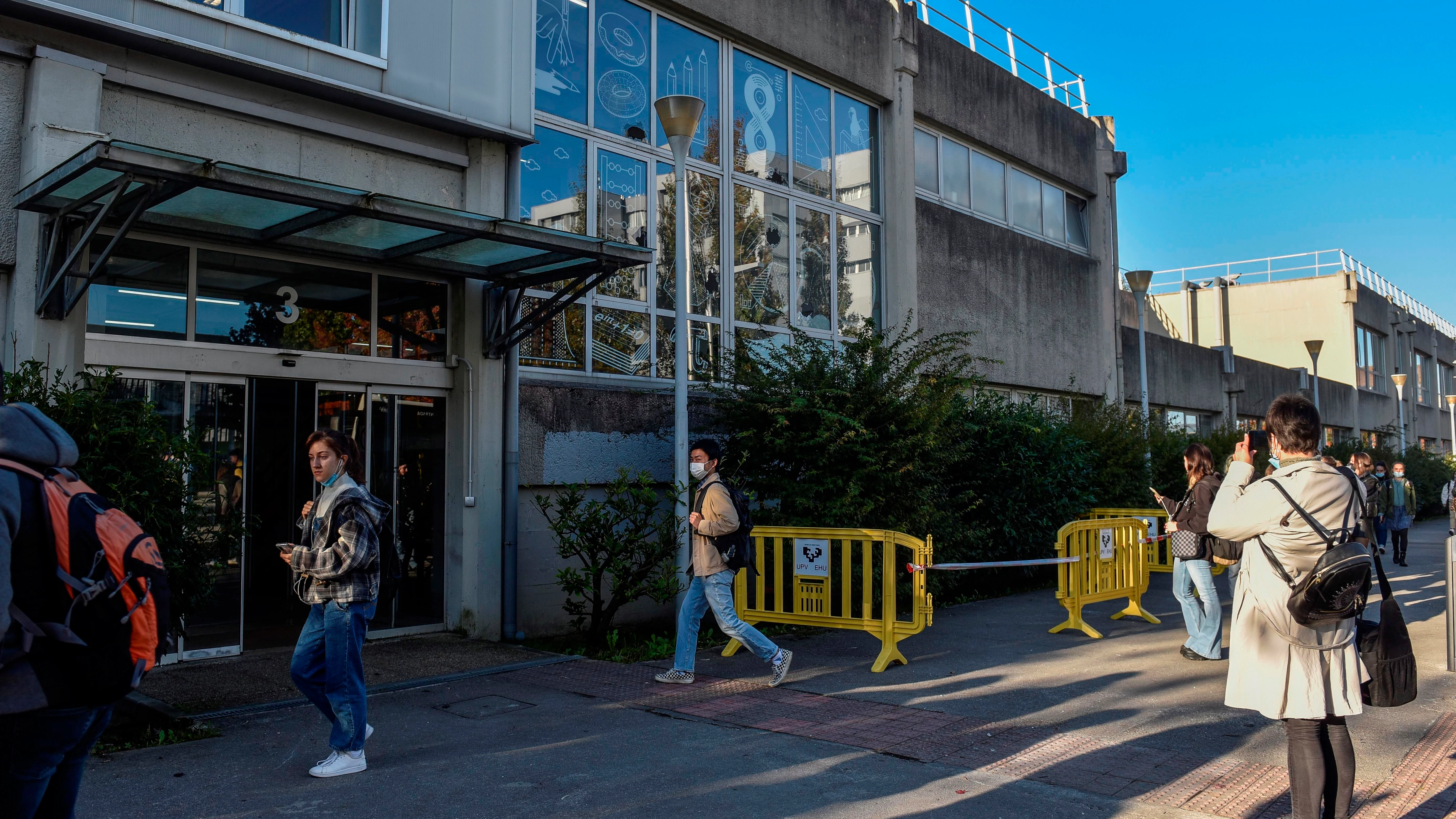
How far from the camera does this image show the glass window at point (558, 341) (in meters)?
10.6

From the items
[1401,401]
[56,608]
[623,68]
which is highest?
[623,68]

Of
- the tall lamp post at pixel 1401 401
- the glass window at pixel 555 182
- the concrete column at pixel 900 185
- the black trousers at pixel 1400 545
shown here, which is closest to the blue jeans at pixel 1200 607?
the glass window at pixel 555 182

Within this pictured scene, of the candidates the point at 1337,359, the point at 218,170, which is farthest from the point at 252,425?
the point at 1337,359

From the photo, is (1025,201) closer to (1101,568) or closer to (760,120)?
(760,120)

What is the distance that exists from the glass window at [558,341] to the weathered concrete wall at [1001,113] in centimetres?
770

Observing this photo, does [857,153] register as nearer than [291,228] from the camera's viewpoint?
No

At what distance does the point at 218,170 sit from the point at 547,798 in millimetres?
4333

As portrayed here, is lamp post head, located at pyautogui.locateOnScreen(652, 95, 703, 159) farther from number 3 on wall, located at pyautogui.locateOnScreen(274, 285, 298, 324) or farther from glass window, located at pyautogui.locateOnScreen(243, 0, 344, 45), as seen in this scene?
number 3 on wall, located at pyautogui.locateOnScreen(274, 285, 298, 324)

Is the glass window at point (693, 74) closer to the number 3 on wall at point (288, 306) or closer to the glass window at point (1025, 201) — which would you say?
the number 3 on wall at point (288, 306)

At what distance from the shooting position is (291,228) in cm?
807

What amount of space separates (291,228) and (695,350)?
537 centimetres

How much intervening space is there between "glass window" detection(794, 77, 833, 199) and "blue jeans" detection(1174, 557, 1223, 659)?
296 inches

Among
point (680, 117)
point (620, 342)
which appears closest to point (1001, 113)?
point (620, 342)

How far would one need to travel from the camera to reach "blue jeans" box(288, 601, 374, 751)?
211 inches
